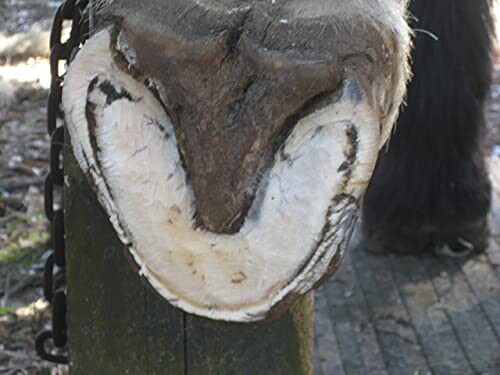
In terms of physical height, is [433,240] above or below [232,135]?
below

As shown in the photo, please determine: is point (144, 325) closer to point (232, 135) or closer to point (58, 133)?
point (58, 133)

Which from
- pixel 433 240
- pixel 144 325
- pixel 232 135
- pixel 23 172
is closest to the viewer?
pixel 232 135

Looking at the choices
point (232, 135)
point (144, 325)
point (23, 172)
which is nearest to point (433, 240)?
point (144, 325)

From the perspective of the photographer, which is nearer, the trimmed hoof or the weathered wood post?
the weathered wood post

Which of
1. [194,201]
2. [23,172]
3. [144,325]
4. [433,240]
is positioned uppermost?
[194,201]

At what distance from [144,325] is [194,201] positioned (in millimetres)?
345

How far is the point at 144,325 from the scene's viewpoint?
4.06ft

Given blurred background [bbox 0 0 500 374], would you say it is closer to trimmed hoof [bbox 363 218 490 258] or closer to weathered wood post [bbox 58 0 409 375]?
trimmed hoof [bbox 363 218 490 258]

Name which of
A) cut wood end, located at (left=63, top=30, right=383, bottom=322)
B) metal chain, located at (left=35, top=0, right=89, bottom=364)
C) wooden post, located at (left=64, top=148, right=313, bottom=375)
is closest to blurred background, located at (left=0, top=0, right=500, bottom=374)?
metal chain, located at (left=35, top=0, right=89, bottom=364)

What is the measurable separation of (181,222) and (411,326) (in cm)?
116

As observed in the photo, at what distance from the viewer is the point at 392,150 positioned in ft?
7.43

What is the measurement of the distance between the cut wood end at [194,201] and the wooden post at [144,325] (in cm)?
24

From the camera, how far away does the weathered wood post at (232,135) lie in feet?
2.89

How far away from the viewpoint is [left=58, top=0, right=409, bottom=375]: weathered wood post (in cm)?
88
